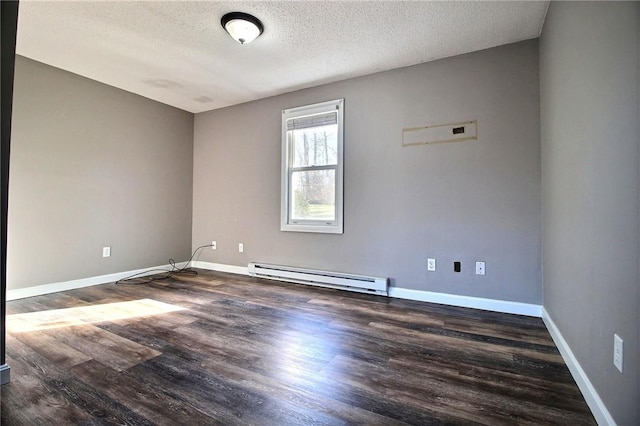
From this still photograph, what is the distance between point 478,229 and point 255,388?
235 centimetres

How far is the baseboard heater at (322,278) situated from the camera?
3.16m

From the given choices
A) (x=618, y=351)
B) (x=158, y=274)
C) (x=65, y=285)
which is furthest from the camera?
(x=158, y=274)

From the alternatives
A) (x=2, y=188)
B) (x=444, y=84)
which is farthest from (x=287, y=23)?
(x=2, y=188)

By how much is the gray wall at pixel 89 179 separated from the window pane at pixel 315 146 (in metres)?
1.96

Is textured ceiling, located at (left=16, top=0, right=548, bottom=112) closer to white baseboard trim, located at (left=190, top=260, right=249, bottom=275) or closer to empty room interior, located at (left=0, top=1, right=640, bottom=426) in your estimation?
empty room interior, located at (left=0, top=1, right=640, bottom=426)

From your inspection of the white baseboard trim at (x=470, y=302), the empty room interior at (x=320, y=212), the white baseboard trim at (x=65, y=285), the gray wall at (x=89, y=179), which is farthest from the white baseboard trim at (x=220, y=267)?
the white baseboard trim at (x=470, y=302)

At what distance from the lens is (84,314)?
8.32 feet

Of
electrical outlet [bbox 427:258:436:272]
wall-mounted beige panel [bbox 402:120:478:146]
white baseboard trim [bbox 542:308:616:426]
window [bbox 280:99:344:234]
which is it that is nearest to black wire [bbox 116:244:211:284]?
window [bbox 280:99:344:234]

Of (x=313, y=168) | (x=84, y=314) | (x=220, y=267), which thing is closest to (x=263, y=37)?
(x=313, y=168)

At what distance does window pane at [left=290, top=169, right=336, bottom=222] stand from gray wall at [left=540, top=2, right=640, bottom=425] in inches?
85.4

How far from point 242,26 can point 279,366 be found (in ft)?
8.24

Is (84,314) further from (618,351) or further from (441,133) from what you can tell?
(441,133)

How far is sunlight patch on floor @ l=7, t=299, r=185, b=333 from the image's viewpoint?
7.46 ft

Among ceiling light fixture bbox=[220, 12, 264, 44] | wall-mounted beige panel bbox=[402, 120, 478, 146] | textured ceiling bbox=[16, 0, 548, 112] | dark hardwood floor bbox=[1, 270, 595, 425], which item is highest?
textured ceiling bbox=[16, 0, 548, 112]
